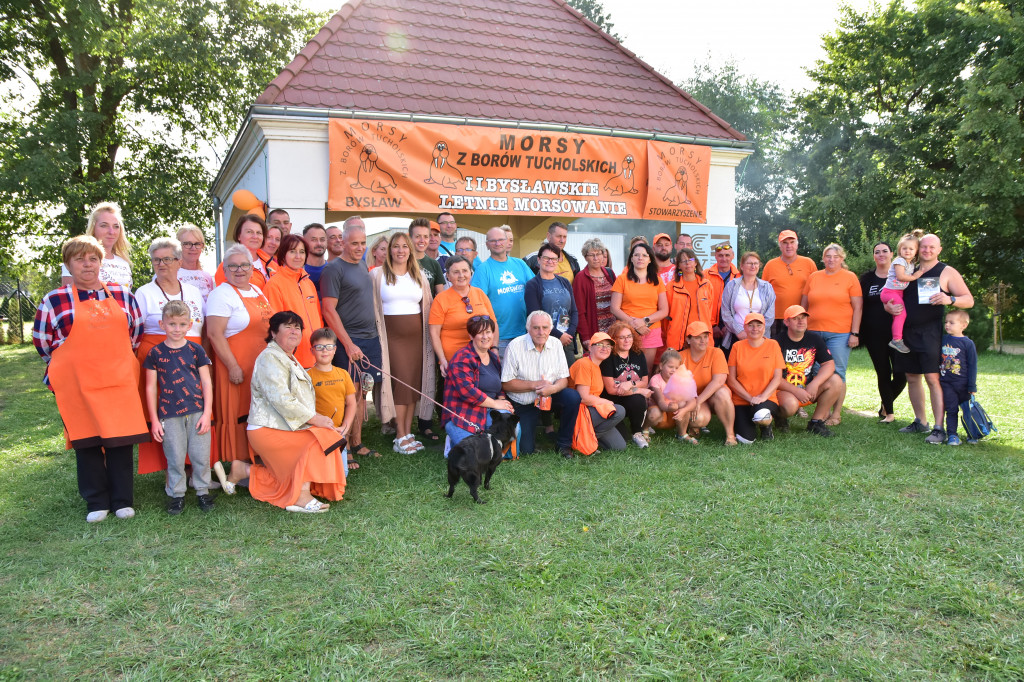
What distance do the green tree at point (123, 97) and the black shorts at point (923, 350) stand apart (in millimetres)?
15676

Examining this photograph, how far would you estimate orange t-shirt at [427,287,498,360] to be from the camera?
5.62m

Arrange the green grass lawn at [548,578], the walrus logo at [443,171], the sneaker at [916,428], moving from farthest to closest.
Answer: the walrus logo at [443,171] < the sneaker at [916,428] < the green grass lawn at [548,578]

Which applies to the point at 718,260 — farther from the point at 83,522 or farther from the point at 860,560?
the point at 83,522

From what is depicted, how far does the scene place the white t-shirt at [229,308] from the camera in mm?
4551

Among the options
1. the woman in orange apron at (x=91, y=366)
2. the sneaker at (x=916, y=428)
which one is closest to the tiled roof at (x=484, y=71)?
the woman in orange apron at (x=91, y=366)

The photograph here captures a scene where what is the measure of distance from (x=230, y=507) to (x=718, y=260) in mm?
5113

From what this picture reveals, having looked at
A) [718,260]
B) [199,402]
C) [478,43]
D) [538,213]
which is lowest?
[199,402]

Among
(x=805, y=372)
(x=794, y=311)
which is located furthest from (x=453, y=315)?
(x=805, y=372)

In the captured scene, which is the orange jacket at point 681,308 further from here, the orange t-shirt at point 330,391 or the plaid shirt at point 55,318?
the plaid shirt at point 55,318

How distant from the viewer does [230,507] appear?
14.5ft

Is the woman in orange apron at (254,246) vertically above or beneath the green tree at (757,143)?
beneath

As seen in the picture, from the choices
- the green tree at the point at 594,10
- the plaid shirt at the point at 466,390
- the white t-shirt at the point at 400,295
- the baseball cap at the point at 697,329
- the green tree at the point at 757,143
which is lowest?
the plaid shirt at the point at 466,390

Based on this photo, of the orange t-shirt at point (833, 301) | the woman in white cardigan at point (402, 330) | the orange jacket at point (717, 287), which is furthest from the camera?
the orange jacket at point (717, 287)

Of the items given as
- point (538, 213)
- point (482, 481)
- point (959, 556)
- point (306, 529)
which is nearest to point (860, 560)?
point (959, 556)
